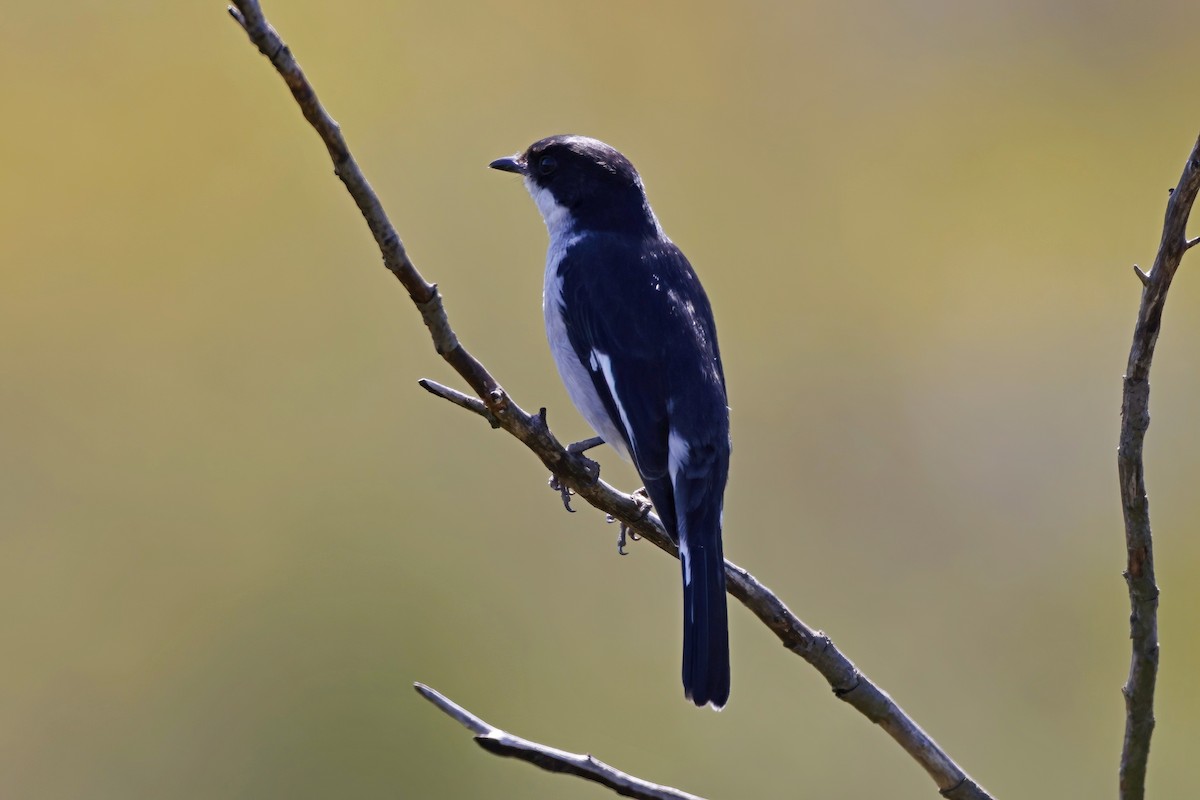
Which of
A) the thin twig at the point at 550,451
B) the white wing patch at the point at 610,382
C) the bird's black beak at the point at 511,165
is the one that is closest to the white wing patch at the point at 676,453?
the white wing patch at the point at 610,382

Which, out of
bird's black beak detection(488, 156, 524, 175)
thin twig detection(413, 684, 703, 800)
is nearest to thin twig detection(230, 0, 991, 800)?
thin twig detection(413, 684, 703, 800)

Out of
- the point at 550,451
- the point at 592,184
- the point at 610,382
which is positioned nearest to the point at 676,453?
the point at 610,382

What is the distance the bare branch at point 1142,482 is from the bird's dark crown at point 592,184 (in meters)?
2.48

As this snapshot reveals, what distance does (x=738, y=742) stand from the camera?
259 inches

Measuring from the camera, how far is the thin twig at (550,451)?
1.90 metres

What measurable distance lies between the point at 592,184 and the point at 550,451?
1909 millimetres

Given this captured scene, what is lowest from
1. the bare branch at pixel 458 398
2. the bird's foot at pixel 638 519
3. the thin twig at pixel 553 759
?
the thin twig at pixel 553 759

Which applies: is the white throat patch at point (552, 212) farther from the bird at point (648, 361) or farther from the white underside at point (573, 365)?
the white underside at point (573, 365)

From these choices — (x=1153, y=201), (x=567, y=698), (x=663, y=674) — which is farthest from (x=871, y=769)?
(x=1153, y=201)

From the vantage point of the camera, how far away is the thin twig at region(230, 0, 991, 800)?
190 cm

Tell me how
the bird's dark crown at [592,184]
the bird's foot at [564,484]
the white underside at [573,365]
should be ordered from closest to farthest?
1. the bird's foot at [564,484]
2. the white underside at [573,365]
3. the bird's dark crown at [592,184]

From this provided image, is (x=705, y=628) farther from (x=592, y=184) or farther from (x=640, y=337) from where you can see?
(x=592, y=184)

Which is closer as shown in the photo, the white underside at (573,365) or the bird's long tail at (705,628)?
the bird's long tail at (705,628)

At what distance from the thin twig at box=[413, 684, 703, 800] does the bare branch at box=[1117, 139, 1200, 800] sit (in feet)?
2.59
